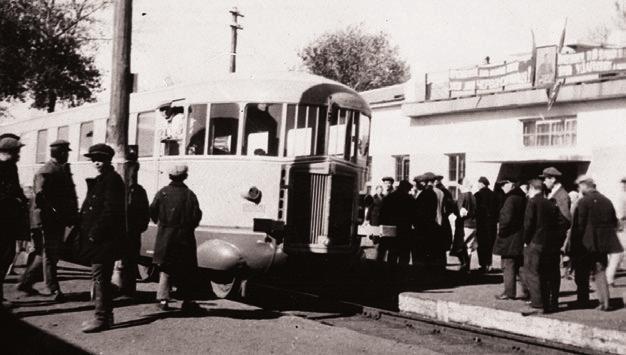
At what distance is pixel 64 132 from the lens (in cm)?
1559

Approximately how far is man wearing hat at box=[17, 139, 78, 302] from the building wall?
13623 mm

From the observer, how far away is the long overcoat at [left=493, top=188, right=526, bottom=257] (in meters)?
10.1

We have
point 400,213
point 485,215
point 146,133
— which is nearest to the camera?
point 146,133

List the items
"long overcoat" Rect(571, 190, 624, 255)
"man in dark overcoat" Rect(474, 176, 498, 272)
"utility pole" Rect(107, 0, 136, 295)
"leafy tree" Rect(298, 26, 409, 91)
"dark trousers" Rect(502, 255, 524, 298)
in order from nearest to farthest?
"long overcoat" Rect(571, 190, 624, 255), "utility pole" Rect(107, 0, 136, 295), "dark trousers" Rect(502, 255, 524, 298), "man in dark overcoat" Rect(474, 176, 498, 272), "leafy tree" Rect(298, 26, 409, 91)

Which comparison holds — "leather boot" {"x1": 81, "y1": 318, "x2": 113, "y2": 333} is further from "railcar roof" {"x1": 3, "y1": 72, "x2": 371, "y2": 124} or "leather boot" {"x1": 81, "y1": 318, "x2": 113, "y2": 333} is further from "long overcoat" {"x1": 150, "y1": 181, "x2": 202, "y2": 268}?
"railcar roof" {"x1": 3, "y1": 72, "x2": 371, "y2": 124}

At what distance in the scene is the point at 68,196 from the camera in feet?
30.6

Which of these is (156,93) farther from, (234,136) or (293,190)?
(293,190)

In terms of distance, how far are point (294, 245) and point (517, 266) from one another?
3.40 metres

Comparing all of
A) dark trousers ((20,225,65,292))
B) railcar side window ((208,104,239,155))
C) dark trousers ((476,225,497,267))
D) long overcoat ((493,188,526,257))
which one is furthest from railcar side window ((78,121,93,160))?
long overcoat ((493,188,526,257))

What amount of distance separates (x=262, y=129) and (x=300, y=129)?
0.55m

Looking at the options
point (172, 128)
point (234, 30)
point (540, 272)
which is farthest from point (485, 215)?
point (234, 30)

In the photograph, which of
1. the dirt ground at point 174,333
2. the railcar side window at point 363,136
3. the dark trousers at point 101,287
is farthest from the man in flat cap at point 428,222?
the dark trousers at point 101,287

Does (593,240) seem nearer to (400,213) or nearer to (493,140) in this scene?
(400,213)

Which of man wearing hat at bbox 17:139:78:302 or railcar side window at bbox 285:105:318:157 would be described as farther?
railcar side window at bbox 285:105:318:157
